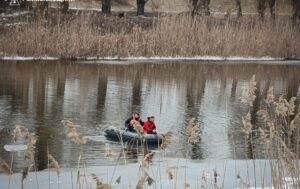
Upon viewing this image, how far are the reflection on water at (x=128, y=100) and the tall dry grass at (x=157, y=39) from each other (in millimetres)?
1106

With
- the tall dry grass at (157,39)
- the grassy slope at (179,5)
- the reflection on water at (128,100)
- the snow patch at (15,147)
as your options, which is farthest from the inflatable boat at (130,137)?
the grassy slope at (179,5)

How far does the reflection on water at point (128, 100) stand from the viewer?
46.4ft

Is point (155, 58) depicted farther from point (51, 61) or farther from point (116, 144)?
point (116, 144)

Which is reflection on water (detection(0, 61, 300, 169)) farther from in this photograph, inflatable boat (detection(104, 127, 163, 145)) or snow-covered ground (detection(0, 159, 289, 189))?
snow-covered ground (detection(0, 159, 289, 189))

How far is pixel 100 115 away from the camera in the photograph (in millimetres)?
18219

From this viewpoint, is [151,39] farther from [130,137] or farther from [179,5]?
[179,5]

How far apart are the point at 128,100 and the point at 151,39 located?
11.1 m

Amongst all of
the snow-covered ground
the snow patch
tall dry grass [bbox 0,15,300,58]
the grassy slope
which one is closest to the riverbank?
tall dry grass [bbox 0,15,300,58]

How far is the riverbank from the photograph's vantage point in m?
30.2

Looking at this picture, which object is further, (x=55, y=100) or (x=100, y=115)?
(x=55, y=100)

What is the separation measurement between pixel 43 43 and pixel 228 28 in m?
9.20

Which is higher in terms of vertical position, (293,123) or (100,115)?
(293,123)

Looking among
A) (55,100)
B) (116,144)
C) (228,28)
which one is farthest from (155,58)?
(116,144)

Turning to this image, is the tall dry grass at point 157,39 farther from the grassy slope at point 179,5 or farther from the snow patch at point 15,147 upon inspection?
the grassy slope at point 179,5
